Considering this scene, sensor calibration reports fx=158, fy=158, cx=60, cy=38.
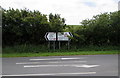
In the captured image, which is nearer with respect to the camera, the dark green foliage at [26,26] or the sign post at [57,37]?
the sign post at [57,37]

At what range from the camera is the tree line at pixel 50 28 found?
21812 millimetres

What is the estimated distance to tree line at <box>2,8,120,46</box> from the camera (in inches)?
859

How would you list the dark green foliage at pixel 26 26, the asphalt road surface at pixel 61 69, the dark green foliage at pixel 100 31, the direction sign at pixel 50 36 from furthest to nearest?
the dark green foliage at pixel 100 31
the dark green foliage at pixel 26 26
the direction sign at pixel 50 36
the asphalt road surface at pixel 61 69

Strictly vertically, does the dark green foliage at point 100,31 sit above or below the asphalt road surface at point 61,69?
above

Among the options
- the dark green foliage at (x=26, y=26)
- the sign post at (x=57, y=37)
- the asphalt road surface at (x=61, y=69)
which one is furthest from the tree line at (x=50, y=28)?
the asphalt road surface at (x=61, y=69)

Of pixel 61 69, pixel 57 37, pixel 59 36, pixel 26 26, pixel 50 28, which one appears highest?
pixel 26 26

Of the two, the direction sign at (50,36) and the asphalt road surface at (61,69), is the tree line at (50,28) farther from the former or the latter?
the asphalt road surface at (61,69)

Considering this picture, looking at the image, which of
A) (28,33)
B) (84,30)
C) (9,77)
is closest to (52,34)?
(28,33)

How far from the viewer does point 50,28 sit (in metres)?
21.9

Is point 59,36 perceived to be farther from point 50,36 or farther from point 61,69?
point 61,69

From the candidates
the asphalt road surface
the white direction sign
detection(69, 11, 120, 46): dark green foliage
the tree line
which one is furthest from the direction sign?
the asphalt road surface

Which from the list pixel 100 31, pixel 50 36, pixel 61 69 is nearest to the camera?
pixel 61 69

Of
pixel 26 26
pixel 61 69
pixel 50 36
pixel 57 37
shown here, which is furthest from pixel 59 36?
pixel 61 69

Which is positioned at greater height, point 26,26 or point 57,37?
point 26,26
